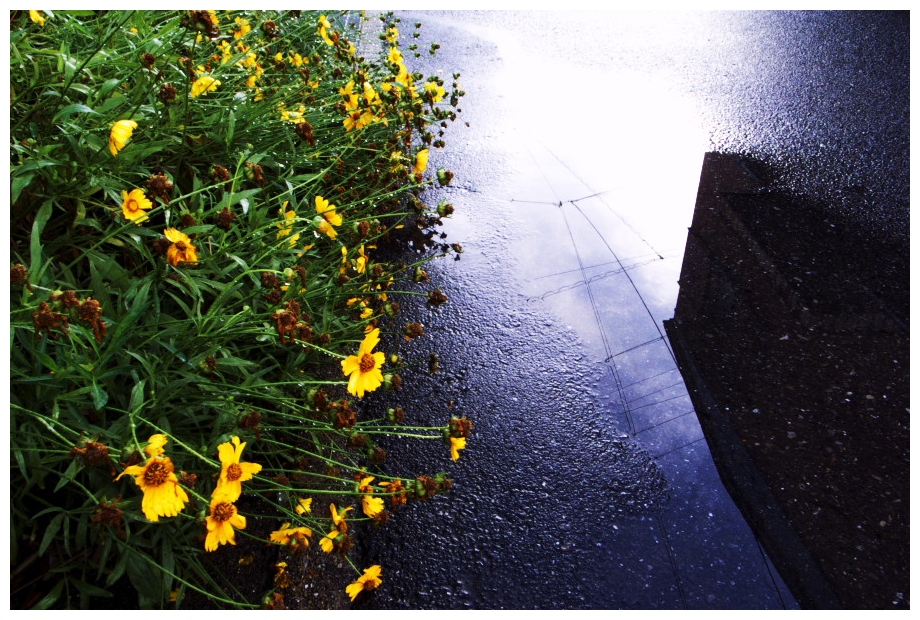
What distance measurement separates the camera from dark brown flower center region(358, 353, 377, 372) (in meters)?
1.57

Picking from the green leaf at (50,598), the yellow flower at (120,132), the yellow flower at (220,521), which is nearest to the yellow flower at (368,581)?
the yellow flower at (220,521)

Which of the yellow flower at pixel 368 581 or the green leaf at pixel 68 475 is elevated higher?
the green leaf at pixel 68 475

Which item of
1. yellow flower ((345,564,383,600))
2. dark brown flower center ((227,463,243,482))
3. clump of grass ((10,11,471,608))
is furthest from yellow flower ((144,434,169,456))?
yellow flower ((345,564,383,600))

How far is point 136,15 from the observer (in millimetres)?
2496

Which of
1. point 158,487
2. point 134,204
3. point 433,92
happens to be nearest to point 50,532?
point 158,487

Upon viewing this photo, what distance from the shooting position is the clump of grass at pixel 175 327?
148cm

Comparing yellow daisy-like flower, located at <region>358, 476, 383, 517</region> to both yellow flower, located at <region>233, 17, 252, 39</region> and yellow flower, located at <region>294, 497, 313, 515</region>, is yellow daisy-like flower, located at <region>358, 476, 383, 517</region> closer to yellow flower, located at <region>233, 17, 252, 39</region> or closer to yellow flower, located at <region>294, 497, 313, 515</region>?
yellow flower, located at <region>294, 497, 313, 515</region>

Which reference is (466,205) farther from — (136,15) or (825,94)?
(825,94)

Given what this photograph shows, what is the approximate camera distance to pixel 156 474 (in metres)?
1.25

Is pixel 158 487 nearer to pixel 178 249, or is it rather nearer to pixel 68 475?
pixel 68 475

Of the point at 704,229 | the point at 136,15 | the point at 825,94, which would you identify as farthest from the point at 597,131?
the point at 136,15

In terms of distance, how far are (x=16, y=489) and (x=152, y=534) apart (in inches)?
11.1

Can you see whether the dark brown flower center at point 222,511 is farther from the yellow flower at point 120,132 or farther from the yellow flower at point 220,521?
the yellow flower at point 120,132

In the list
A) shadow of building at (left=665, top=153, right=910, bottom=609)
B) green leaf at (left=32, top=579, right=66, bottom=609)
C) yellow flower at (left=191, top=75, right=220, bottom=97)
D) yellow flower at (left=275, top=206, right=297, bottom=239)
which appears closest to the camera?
green leaf at (left=32, top=579, right=66, bottom=609)
